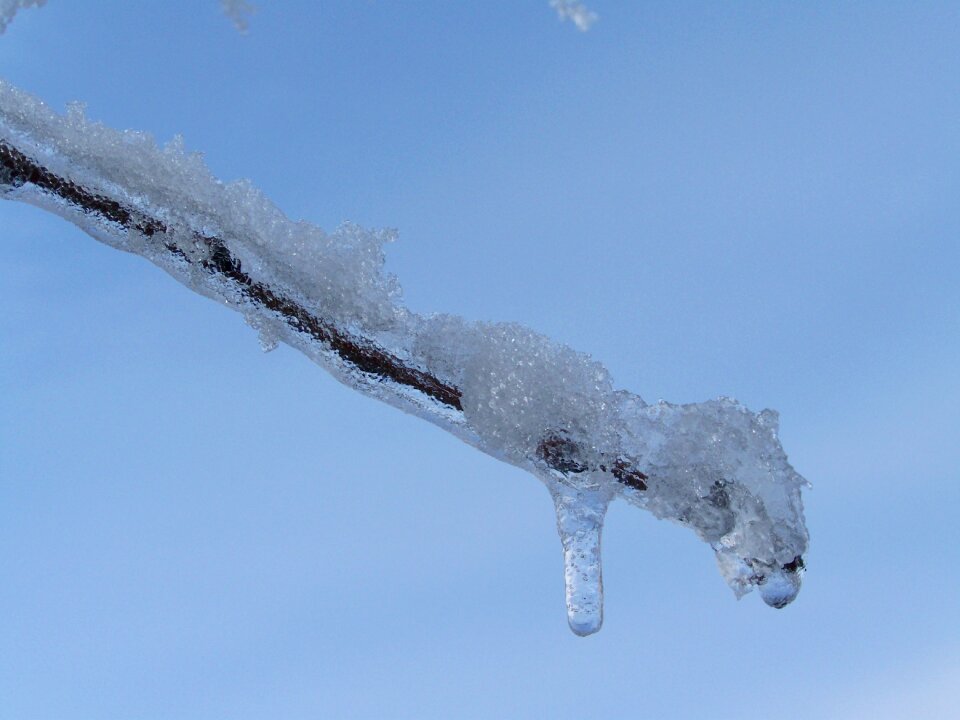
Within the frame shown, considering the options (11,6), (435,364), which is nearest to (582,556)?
(435,364)

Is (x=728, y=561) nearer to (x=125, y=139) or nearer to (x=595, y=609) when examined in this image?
(x=595, y=609)

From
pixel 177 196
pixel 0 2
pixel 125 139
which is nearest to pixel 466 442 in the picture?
pixel 177 196

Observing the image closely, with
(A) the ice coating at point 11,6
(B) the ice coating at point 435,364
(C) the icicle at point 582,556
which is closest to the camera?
(B) the ice coating at point 435,364

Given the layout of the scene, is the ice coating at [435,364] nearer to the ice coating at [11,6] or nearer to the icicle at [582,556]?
the icicle at [582,556]

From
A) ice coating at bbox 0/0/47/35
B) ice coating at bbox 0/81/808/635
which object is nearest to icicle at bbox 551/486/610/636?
ice coating at bbox 0/81/808/635

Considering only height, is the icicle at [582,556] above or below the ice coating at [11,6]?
below

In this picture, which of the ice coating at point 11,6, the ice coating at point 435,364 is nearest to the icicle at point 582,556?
the ice coating at point 435,364

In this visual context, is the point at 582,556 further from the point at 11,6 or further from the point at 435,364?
the point at 11,6
